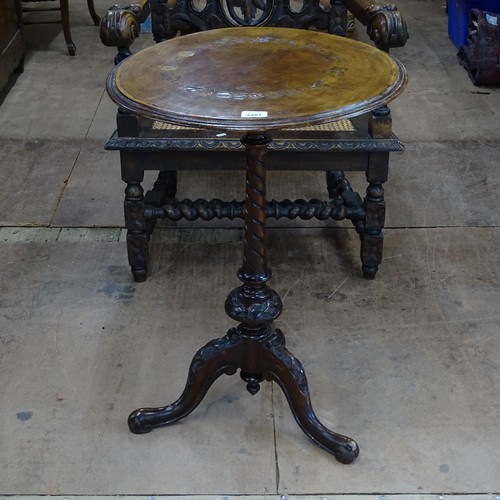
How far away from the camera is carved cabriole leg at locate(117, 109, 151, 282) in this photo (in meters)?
2.90

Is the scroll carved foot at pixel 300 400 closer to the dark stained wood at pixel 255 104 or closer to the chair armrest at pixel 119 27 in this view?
the dark stained wood at pixel 255 104

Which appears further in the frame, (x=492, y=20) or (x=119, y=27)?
(x=492, y=20)

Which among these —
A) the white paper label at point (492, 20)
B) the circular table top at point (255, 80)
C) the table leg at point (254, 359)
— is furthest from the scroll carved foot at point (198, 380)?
the white paper label at point (492, 20)

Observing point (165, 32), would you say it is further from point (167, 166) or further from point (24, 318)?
point (24, 318)

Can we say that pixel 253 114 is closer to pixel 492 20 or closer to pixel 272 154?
pixel 272 154

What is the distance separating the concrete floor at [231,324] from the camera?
7.49 ft

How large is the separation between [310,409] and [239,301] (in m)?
0.34

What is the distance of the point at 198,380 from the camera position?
2375 mm

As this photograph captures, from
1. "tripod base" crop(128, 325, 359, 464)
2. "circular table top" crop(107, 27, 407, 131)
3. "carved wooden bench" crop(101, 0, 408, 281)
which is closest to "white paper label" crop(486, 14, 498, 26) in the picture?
"carved wooden bench" crop(101, 0, 408, 281)

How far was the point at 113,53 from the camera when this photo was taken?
5.57 m

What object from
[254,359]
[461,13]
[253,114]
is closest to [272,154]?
[254,359]

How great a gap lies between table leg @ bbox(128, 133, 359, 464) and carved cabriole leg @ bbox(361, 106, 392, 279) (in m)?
0.75

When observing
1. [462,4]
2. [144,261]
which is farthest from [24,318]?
[462,4]

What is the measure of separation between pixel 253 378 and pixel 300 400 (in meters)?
0.16
